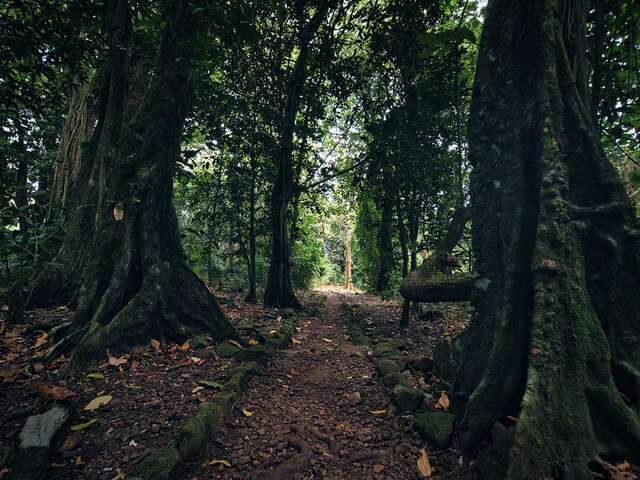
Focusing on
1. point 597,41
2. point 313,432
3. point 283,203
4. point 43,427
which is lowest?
point 313,432

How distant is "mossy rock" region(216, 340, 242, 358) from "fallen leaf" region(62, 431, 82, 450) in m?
1.72

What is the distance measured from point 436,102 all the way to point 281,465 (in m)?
6.23

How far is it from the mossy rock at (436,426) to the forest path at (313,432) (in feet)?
0.30

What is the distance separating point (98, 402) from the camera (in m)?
2.67

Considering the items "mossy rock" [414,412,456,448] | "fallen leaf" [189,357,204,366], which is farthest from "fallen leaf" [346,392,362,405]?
"fallen leaf" [189,357,204,366]

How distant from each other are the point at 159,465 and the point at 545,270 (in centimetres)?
282

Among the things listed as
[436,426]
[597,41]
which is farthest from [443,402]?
[597,41]

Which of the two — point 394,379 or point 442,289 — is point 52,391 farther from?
point 442,289

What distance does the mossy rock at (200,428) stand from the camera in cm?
225

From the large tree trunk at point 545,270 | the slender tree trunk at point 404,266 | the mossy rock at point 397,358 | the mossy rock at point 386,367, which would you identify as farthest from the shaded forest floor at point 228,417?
the slender tree trunk at point 404,266

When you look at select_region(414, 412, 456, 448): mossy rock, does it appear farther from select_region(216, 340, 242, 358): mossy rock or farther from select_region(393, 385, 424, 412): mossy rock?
select_region(216, 340, 242, 358): mossy rock

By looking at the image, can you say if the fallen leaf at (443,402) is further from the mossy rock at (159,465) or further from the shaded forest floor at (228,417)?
the mossy rock at (159,465)

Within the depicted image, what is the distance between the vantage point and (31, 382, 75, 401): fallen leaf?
261cm

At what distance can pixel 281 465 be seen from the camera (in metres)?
2.32
